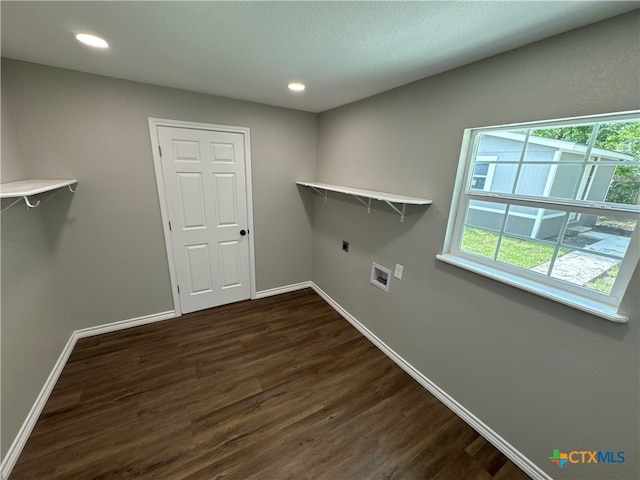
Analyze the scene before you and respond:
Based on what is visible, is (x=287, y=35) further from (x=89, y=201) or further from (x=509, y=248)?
(x=89, y=201)

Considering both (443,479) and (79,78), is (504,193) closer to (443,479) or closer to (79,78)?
(443,479)

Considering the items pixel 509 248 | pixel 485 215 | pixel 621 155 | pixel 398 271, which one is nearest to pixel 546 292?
pixel 509 248

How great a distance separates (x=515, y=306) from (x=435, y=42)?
1.56 m

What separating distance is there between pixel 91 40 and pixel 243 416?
2575 mm

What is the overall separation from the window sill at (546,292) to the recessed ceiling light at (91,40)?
2.59 metres

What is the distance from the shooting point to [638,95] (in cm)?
102

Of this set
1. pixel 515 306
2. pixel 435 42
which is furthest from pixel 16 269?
pixel 515 306

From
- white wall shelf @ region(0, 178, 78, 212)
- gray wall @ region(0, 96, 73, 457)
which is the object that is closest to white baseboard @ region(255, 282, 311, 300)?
gray wall @ region(0, 96, 73, 457)

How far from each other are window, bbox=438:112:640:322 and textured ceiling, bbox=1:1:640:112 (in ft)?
1.57

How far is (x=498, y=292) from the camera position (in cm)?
153

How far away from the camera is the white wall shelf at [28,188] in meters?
1.30

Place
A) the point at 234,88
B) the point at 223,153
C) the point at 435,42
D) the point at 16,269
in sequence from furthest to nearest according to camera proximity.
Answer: the point at 223,153, the point at 234,88, the point at 16,269, the point at 435,42

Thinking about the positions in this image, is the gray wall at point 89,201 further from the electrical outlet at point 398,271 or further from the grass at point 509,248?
the grass at point 509,248

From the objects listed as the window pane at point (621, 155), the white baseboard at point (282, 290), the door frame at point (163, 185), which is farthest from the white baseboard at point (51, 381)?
the window pane at point (621, 155)
